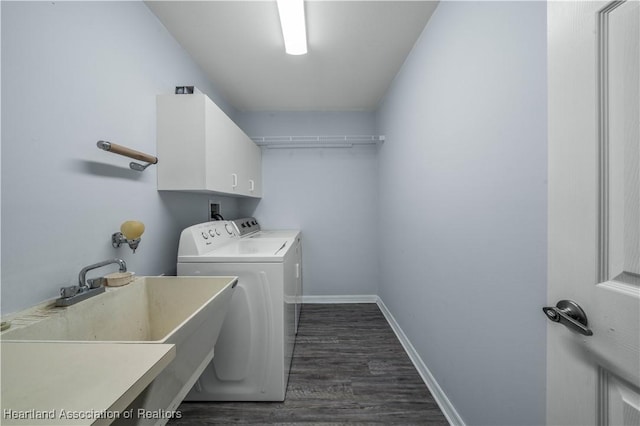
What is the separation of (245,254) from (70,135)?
3.33 feet

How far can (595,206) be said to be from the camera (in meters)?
0.53

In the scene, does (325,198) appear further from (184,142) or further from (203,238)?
(184,142)

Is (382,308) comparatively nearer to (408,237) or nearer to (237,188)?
(408,237)

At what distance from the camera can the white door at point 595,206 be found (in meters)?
0.48

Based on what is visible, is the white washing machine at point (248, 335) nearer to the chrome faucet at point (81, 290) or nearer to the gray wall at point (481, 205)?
the chrome faucet at point (81, 290)

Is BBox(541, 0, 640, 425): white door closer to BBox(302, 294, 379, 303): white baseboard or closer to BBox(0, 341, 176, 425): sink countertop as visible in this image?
BBox(0, 341, 176, 425): sink countertop

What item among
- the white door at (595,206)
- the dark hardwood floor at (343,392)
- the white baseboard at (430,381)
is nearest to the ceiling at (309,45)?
the white door at (595,206)

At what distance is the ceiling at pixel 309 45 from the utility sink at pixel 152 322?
5.36ft

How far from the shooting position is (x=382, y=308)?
285cm

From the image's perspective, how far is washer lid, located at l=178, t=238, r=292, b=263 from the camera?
1551 millimetres

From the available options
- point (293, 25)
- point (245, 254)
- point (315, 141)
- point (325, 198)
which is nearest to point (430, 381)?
point (245, 254)

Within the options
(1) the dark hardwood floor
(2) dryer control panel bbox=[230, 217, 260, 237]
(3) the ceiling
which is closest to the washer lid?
(2) dryer control panel bbox=[230, 217, 260, 237]

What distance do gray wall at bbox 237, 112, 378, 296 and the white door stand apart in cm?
247

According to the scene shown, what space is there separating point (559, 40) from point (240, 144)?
2142mm
